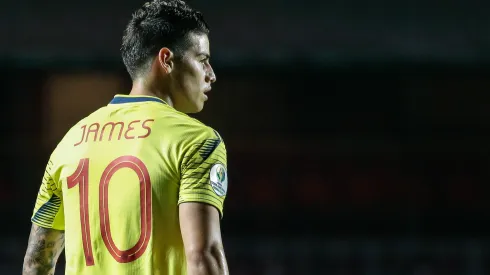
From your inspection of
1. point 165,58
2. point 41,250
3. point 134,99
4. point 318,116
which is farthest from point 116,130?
point 318,116

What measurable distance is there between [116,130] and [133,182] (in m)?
0.15

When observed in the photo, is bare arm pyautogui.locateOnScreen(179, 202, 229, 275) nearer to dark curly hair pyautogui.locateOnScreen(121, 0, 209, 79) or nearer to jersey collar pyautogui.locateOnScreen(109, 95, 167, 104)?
jersey collar pyautogui.locateOnScreen(109, 95, 167, 104)

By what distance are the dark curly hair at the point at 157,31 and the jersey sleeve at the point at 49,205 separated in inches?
13.0

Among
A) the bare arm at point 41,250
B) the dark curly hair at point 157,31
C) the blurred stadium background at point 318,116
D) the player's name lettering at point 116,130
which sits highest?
the dark curly hair at point 157,31

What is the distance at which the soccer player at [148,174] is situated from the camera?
212 cm

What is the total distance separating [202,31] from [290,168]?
7.26 meters

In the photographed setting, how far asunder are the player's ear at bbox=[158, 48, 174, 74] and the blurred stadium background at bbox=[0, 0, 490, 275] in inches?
235

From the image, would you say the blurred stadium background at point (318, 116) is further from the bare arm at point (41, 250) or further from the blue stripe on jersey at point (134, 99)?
the blue stripe on jersey at point (134, 99)

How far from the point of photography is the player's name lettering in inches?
87.1

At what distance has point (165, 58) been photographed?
7.60ft

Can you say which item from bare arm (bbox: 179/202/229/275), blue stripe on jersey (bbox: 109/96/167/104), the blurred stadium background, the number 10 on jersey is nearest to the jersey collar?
blue stripe on jersey (bbox: 109/96/167/104)

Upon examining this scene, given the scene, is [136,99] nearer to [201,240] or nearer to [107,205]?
[107,205]

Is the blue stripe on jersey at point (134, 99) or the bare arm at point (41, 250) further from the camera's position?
the bare arm at point (41, 250)

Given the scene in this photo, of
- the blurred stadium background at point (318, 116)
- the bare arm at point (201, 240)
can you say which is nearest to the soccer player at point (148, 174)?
the bare arm at point (201, 240)
